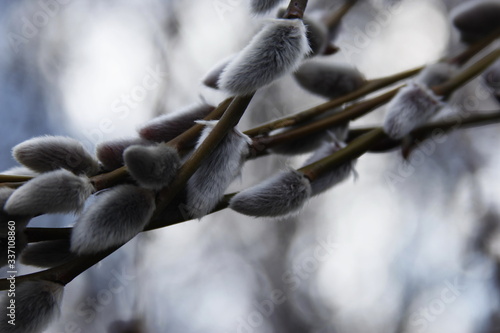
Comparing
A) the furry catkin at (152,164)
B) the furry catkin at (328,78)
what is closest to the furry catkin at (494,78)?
the furry catkin at (328,78)

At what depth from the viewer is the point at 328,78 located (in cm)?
71

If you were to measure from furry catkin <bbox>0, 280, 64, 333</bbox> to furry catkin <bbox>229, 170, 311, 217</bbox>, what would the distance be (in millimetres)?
185

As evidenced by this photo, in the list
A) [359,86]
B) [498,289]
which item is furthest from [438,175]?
[359,86]

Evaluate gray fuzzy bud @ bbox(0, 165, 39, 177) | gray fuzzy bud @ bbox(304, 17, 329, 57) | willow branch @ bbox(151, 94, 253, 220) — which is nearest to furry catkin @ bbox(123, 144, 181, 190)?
willow branch @ bbox(151, 94, 253, 220)

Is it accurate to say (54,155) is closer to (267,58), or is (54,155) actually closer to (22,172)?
(22,172)

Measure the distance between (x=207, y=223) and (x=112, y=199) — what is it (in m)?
1.75

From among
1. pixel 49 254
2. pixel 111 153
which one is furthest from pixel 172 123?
pixel 49 254

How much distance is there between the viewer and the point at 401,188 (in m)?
2.07

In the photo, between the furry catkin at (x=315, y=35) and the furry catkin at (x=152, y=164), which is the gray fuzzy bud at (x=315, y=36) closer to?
the furry catkin at (x=315, y=35)

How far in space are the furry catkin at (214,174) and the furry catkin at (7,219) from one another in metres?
0.15

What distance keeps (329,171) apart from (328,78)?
0.53 feet

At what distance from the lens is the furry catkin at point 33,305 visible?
1.45ft

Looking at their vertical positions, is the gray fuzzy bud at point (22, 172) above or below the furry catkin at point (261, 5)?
below

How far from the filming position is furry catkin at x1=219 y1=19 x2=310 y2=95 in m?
0.48
